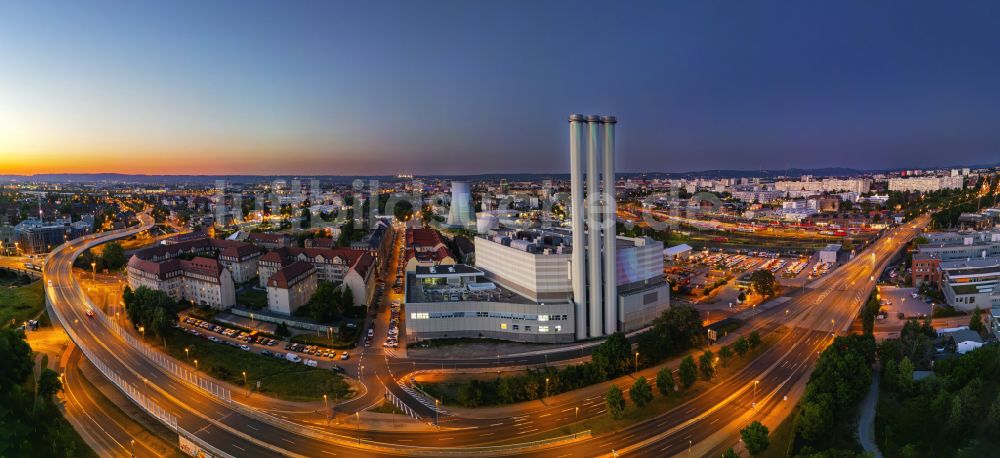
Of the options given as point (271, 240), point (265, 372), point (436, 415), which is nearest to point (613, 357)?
point (436, 415)

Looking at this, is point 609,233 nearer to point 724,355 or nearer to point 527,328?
point 527,328

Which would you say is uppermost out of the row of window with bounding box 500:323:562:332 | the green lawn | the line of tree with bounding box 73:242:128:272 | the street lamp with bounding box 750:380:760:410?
the line of tree with bounding box 73:242:128:272

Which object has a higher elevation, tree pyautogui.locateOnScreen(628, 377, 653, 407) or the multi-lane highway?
tree pyautogui.locateOnScreen(628, 377, 653, 407)

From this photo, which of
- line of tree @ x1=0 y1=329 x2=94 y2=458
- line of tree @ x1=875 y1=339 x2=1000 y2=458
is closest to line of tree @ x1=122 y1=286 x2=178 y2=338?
line of tree @ x1=0 y1=329 x2=94 y2=458

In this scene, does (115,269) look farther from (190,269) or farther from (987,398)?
(987,398)

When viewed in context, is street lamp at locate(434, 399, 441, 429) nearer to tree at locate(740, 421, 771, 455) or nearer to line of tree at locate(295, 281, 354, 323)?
tree at locate(740, 421, 771, 455)

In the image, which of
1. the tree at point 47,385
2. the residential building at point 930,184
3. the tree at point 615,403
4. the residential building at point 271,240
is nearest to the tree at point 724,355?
the tree at point 615,403

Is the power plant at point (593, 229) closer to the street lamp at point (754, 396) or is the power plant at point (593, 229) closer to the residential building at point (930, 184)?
the street lamp at point (754, 396)
